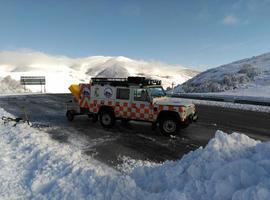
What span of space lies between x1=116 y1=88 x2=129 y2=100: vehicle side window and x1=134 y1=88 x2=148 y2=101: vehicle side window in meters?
0.45

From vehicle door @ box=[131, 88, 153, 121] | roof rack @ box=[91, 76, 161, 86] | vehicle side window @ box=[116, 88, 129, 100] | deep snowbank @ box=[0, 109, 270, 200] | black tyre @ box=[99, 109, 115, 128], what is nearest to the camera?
deep snowbank @ box=[0, 109, 270, 200]

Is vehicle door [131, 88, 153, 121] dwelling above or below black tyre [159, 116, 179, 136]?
above

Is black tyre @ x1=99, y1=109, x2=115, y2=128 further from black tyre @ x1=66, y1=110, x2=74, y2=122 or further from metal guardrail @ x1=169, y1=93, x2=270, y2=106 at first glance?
metal guardrail @ x1=169, y1=93, x2=270, y2=106

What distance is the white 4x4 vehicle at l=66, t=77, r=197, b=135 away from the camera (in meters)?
10.3

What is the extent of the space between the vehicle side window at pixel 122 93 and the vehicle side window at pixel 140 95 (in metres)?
0.45

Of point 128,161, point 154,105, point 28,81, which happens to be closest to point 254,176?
point 128,161

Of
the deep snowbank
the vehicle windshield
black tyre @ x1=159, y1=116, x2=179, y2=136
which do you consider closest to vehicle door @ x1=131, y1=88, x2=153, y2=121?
the vehicle windshield

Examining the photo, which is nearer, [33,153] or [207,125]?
[33,153]

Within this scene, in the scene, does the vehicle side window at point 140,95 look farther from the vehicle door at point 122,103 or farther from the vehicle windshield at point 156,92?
the vehicle door at point 122,103

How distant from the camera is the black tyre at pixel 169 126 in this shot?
1028 centimetres

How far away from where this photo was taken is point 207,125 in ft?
41.8

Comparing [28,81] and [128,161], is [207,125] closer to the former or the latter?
[128,161]

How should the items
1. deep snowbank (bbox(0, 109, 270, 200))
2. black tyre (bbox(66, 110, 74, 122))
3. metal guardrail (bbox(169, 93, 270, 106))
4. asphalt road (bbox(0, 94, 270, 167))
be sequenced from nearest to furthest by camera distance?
deep snowbank (bbox(0, 109, 270, 200)) → asphalt road (bbox(0, 94, 270, 167)) → black tyre (bbox(66, 110, 74, 122)) → metal guardrail (bbox(169, 93, 270, 106))

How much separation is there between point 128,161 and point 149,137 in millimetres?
2821
